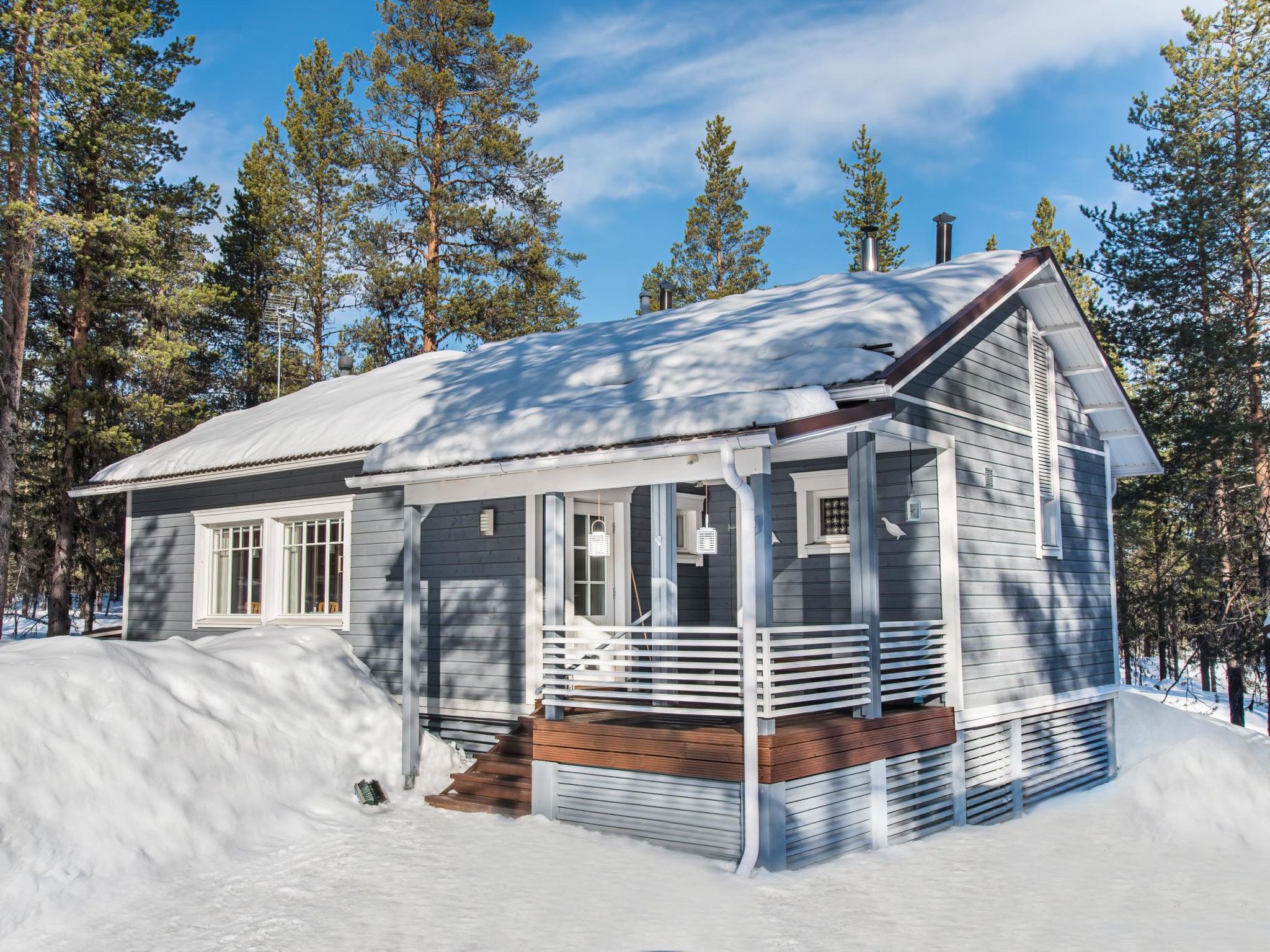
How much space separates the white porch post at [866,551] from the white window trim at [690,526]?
3.25m

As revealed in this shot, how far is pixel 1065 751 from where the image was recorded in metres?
11.0

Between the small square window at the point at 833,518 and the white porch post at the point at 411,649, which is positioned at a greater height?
the small square window at the point at 833,518

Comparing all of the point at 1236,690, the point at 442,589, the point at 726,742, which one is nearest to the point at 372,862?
the point at 726,742

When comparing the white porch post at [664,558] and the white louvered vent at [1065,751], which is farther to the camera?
the white louvered vent at [1065,751]

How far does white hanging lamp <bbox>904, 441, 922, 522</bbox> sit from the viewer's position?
8758 millimetres

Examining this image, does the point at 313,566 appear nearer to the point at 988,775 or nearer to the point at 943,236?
the point at 988,775

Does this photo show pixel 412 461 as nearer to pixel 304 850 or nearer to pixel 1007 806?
pixel 304 850

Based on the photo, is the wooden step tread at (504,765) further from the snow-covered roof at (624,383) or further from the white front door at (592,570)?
the snow-covered roof at (624,383)

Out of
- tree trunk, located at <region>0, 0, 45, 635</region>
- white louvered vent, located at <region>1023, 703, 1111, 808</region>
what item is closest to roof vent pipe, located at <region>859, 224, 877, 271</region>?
white louvered vent, located at <region>1023, 703, 1111, 808</region>

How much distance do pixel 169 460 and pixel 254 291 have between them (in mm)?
17899

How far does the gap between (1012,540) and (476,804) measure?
5.63m

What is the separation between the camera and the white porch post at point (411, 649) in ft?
30.2

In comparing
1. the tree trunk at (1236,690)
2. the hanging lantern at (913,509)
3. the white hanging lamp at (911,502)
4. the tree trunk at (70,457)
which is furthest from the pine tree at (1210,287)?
the tree trunk at (70,457)

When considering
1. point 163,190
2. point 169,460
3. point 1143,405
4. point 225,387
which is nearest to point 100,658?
point 169,460
